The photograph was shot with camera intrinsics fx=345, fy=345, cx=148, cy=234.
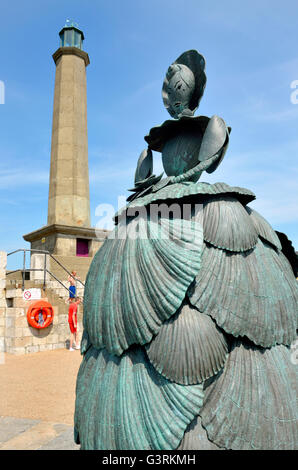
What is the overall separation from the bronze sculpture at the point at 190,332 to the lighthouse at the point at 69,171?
15980 millimetres

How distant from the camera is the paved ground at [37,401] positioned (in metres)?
4.09

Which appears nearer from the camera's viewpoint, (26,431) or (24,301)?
(26,431)

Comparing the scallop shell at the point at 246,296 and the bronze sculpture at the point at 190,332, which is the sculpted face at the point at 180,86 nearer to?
the bronze sculpture at the point at 190,332

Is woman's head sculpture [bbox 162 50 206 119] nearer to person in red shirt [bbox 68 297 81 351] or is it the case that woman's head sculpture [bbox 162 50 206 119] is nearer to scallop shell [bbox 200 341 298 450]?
scallop shell [bbox 200 341 298 450]

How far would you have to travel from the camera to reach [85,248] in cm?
1931

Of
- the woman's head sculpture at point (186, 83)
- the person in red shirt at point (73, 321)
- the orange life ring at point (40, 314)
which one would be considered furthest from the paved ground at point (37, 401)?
the woman's head sculpture at point (186, 83)

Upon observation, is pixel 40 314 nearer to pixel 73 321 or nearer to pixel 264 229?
pixel 73 321

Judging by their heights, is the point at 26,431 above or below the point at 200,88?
below

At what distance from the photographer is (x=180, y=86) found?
2982 mm

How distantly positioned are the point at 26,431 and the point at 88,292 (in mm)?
2940

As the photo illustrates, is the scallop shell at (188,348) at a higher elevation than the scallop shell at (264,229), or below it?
below

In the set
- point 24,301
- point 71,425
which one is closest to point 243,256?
point 71,425

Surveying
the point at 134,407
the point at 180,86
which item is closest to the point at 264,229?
the point at 180,86

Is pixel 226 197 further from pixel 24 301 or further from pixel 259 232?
pixel 24 301
